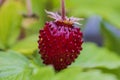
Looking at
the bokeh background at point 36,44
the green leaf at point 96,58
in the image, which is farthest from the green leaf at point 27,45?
the green leaf at point 96,58

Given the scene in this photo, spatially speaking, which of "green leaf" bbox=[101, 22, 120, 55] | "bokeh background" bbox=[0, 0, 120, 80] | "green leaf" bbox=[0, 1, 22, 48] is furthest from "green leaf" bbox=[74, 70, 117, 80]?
"green leaf" bbox=[101, 22, 120, 55]

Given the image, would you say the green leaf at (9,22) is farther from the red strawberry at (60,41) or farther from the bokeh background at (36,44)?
the red strawberry at (60,41)

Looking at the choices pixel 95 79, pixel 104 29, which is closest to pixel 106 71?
pixel 95 79

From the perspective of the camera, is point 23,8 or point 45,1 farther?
point 45,1

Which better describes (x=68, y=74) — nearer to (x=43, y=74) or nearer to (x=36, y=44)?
(x=43, y=74)

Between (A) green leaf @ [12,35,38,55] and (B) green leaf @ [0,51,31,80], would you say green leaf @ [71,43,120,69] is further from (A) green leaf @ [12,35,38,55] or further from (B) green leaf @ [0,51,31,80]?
(B) green leaf @ [0,51,31,80]

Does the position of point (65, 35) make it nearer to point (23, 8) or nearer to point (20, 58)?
point (20, 58)
